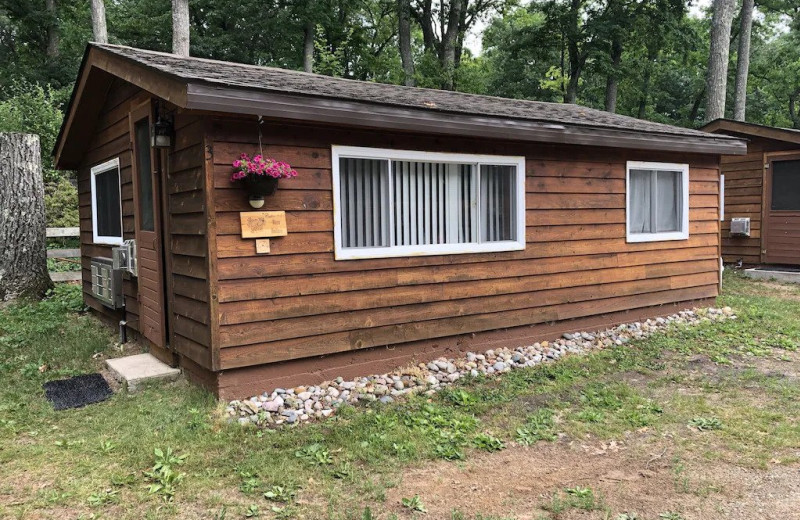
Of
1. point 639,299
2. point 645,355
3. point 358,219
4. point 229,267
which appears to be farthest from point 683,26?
point 229,267

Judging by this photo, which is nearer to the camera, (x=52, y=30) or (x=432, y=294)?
(x=432, y=294)

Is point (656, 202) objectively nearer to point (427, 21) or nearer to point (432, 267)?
point (432, 267)

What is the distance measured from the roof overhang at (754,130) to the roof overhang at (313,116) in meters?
3.76

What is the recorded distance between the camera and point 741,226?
12.1 metres

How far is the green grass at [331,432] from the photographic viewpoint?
3.21 m

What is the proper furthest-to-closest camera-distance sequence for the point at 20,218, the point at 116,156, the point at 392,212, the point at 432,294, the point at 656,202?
the point at 20,218, the point at 656,202, the point at 116,156, the point at 432,294, the point at 392,212

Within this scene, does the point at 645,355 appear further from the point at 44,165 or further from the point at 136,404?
the point at 44,165

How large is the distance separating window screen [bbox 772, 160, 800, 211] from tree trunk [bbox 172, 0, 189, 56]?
12.7m

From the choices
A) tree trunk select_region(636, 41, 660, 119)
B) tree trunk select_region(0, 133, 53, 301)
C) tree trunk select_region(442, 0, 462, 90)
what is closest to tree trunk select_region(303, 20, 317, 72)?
tree trunk select_region(442, 0, 462, 90)

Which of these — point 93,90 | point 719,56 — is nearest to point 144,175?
point 93,90

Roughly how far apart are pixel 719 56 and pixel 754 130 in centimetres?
445

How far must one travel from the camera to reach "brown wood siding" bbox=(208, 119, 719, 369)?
467 cm

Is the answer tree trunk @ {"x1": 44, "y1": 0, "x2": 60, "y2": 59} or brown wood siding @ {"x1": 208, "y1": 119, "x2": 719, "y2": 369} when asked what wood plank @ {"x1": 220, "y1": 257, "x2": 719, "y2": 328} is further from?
tree trunk @ {"x1": 44, "y1": 0, "x2": 60, "y2": 59}

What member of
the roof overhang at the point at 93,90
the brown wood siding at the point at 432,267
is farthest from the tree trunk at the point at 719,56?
the roof overhang at the point at 93,90
